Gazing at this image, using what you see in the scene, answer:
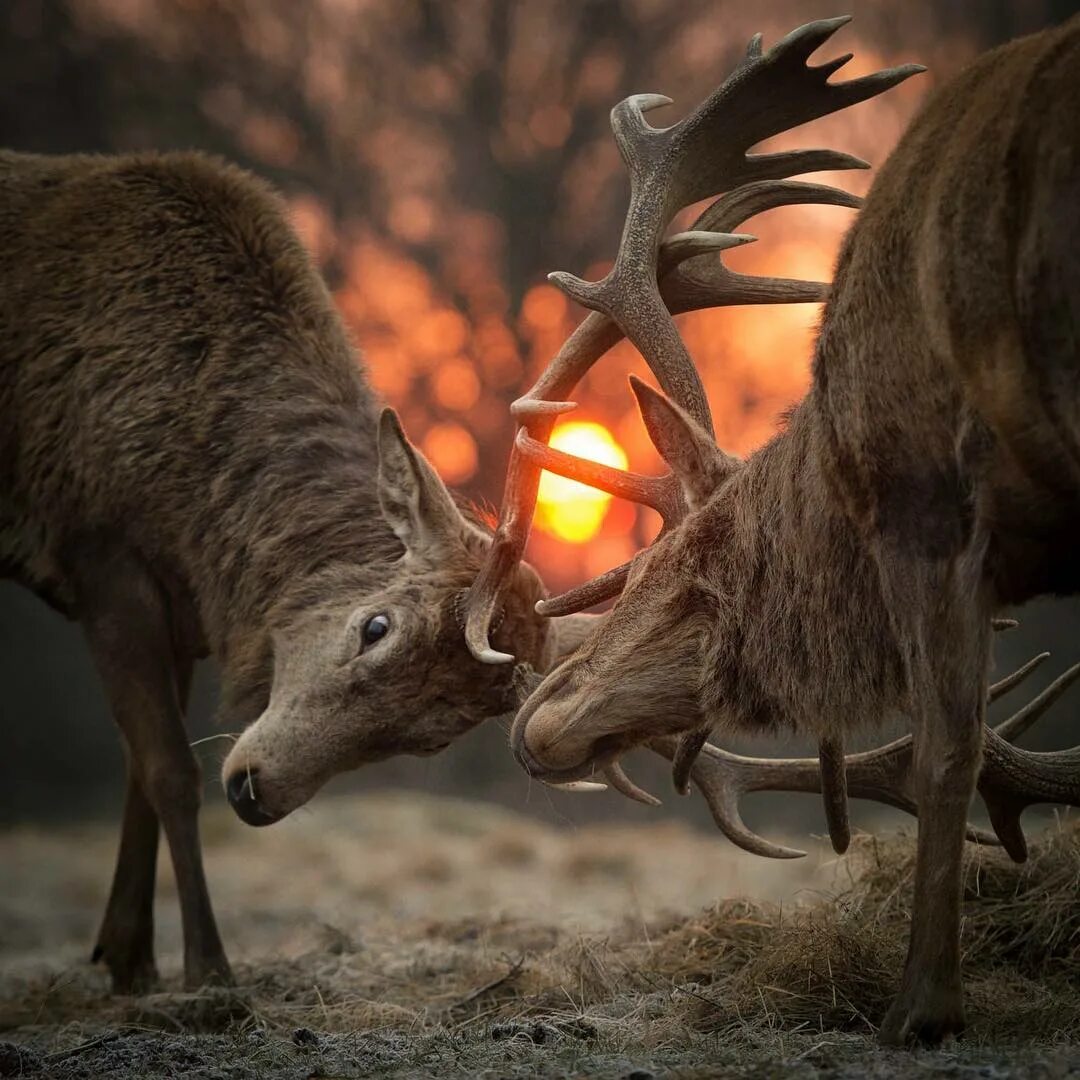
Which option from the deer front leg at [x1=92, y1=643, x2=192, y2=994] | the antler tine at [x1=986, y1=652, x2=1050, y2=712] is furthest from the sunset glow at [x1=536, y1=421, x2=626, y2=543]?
the antler tine at [x1=986, y1=652, x2=1050, y2=712]

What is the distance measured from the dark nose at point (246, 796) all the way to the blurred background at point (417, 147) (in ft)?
15.3

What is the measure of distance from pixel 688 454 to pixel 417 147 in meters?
6.53

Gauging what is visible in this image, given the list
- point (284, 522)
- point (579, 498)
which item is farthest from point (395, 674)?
point (579, 498)

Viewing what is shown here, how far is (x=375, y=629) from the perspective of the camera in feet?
12.6

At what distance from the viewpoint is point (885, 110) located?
293 inches

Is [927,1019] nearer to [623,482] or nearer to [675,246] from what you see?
[623,482]

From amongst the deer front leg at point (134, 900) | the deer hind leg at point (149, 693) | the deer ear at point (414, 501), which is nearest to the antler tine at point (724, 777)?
the deer ear at point (414, 501)

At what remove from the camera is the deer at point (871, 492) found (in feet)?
7.56

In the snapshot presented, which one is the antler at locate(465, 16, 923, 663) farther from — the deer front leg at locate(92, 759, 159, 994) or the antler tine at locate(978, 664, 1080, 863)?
the deer front leg at locate(92, 759, 159, 994)

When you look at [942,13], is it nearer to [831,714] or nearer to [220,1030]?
[831,714]

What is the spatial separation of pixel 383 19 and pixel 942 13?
3.51 m

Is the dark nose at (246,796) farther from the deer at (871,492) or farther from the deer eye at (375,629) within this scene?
the deer at (871,492)

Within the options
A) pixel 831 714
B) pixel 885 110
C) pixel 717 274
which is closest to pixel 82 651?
pixel 885 110

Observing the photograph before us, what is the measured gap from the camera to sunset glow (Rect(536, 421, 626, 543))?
7086 millimetres
